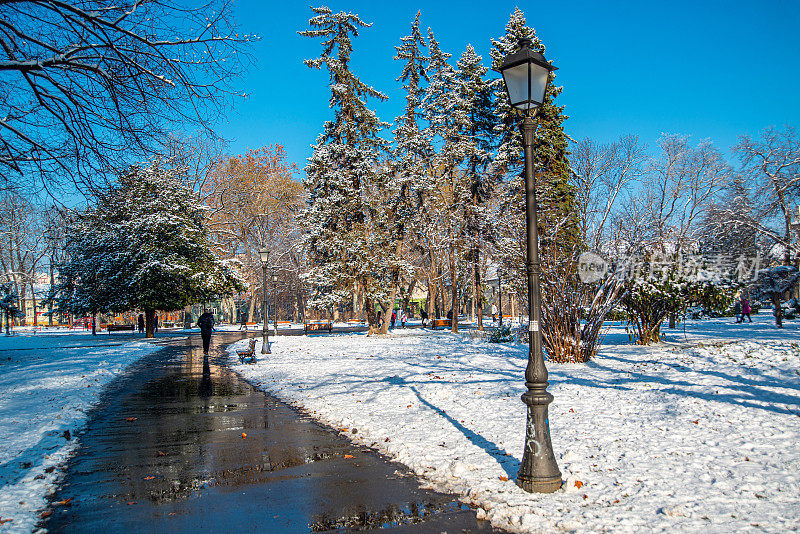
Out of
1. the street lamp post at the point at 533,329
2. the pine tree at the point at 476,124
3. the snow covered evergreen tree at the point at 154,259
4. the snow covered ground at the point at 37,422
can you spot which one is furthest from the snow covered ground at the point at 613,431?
the snow covered evergreen tree at the point at 154,259

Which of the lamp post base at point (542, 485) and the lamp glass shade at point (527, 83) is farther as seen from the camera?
the lamp glass shade at point (527, 83)

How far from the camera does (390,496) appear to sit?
529cm

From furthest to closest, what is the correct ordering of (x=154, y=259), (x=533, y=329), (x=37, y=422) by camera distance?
(x=154, y=259)
(x=37, y=422)
(x=533, y=329)

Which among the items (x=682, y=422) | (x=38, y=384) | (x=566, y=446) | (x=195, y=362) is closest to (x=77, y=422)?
(x=38, y=384)

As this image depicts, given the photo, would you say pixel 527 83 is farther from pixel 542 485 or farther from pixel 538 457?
pixel 542 485

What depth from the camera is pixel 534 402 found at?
5402mm

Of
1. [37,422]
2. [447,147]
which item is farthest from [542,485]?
[447,147]

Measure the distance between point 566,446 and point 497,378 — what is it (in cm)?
535

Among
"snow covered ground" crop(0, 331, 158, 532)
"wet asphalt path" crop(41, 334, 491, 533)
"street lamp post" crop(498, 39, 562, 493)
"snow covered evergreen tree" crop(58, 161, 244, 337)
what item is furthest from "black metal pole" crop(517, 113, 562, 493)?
"snow covered evergreen tree" crop(58, 161, 244, 337)

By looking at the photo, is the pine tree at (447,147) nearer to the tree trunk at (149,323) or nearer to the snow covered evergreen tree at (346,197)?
the snow covered evergreen tree at (346,197)

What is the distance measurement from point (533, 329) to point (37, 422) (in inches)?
325

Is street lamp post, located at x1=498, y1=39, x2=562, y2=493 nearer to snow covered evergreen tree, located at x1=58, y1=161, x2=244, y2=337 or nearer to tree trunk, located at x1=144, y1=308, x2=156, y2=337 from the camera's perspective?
snow covered evergreen tree, located at x1=58, y1=161, x2=244, y2=337

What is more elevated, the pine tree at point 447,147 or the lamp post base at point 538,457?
the pine tree at point 447,147

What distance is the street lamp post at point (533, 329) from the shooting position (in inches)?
207
